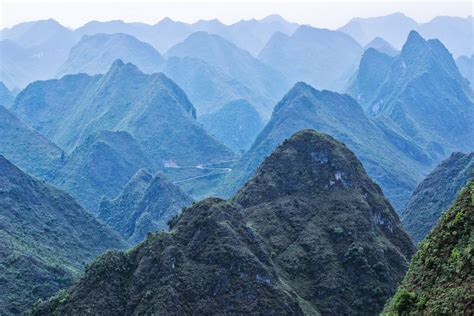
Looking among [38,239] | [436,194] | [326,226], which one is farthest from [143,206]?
[326,226]

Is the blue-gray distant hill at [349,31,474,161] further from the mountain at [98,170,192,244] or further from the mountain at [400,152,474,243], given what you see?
the mountain at [98,170,192,244]

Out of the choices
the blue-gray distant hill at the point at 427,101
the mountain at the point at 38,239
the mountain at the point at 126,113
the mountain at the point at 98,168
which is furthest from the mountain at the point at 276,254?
the blue-gray distant hill at the point at 427,101

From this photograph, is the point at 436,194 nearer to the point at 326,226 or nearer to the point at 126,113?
the point at 326,226

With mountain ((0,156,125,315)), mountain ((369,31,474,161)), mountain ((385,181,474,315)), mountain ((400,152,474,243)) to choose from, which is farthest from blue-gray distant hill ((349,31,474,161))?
mountain ((385,181,474,315))

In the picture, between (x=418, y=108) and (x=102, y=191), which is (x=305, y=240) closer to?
(x=102, y=191)

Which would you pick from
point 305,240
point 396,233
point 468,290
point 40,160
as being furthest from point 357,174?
point 40,160

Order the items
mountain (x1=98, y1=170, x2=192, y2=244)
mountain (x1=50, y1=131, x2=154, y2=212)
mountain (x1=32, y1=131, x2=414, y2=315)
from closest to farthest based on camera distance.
Result: mountain (x1=32, y1=131, x2=414, y2=315)
mountain (x1=98, y1=170, x2=192, y2=244)
mountain (x1=50, y1=131, x2=154, y2=212)
